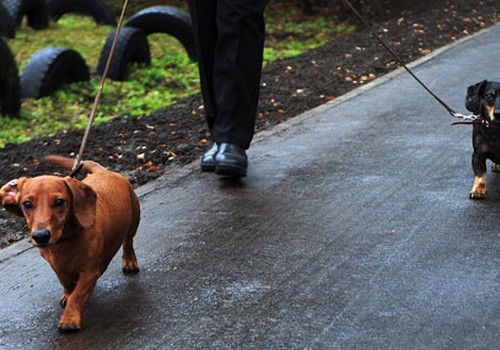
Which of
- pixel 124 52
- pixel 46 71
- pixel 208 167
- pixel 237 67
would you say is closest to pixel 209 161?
pixel 208 167

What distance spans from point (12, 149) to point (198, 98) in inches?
98.9

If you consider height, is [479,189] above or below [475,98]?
below

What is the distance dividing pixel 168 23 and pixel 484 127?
8.14 metres

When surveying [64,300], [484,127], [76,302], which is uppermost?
[484,127]

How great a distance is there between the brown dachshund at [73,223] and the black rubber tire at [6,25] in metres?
10.9

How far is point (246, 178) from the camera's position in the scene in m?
5.84

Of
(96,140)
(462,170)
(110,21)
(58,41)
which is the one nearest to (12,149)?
(96,140)

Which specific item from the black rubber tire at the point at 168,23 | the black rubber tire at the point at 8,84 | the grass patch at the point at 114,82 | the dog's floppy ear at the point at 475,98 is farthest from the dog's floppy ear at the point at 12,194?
the black rubber tire at the point at 168,23

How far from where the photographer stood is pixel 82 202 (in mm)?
3334

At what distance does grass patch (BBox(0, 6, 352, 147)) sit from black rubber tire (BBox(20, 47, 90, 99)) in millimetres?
105

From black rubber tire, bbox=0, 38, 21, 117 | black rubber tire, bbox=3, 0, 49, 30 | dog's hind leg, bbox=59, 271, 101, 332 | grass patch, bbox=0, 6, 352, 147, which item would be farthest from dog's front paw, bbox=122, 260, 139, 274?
black rubber tire, bbox=3, 0, 49, 30

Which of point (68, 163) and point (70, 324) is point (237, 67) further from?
point (70, 324)

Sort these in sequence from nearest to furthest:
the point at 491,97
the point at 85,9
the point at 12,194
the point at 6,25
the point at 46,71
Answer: the point at 12,194 < the point at 491,97 < the point at 46,71 < the point at 6,25 < the point at 85,9

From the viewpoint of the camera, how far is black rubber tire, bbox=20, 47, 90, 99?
996 centimetres
